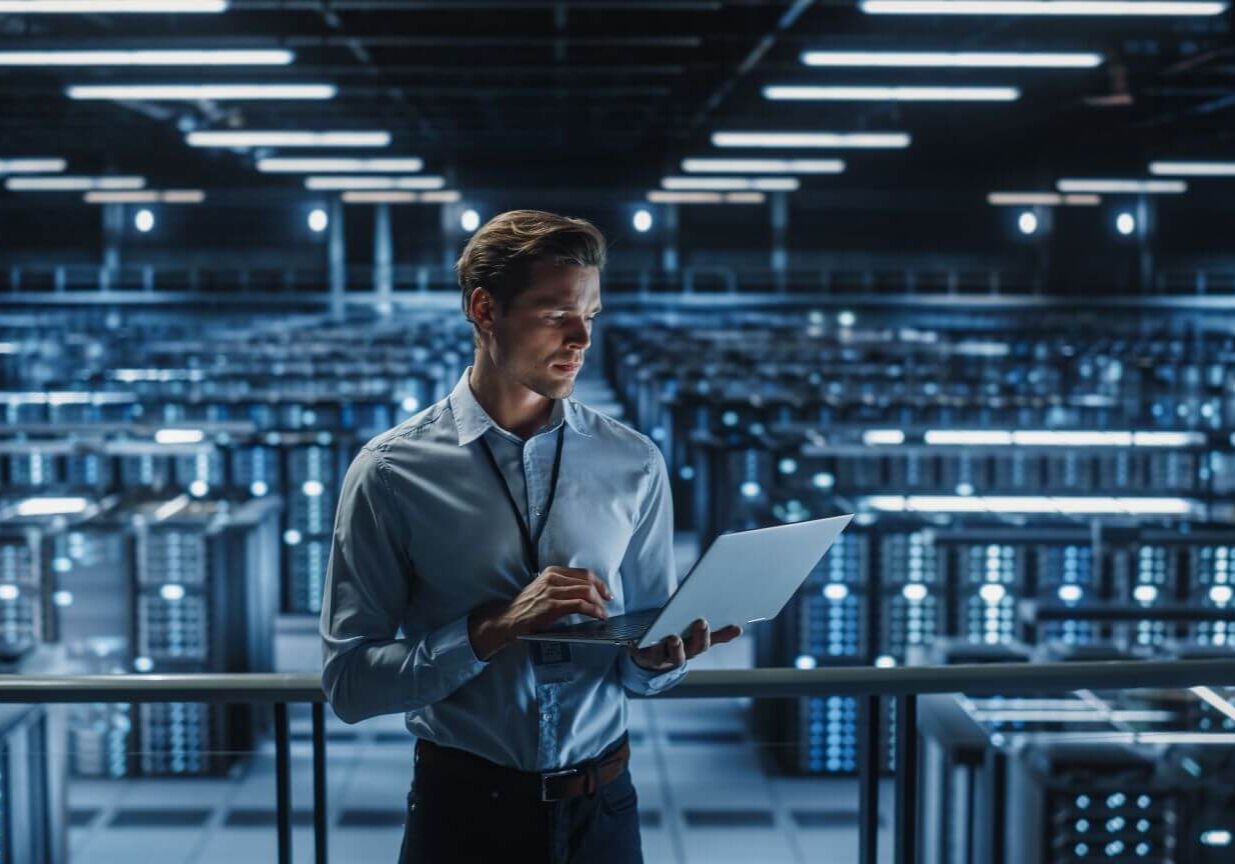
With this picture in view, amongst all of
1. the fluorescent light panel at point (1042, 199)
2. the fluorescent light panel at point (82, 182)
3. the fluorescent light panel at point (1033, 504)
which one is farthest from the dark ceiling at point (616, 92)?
the fluorescent light panel at point (1033, 504)

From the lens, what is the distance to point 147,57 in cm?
936

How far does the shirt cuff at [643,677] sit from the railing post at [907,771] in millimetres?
646

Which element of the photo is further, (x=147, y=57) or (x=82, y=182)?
(x=82, y=182)

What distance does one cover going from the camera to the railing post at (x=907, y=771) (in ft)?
6.81

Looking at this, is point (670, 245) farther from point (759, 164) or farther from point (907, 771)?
point (907, 771)

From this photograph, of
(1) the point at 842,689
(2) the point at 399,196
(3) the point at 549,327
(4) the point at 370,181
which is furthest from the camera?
(2) the point at 399,196

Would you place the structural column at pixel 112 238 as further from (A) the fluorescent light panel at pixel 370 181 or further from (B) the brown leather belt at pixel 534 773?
(B) the brown leather belt at pixel 534 773

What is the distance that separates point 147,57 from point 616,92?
8409 millimetres

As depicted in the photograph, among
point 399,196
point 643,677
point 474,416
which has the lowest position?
point 643,677

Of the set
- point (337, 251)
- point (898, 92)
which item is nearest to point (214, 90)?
point (898, 92)

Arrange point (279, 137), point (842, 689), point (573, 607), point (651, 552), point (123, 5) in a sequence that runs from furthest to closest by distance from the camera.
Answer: point (279, 137)
point (123, 5)
point (842, 689)
point (651, 552)
point (573, 607)

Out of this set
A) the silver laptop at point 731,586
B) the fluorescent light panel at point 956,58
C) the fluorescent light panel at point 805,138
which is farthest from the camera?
the fluorescent light panel at point 805,138

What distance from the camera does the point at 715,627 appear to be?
4.96 ft

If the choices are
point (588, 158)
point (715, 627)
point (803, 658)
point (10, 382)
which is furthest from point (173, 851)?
point (588, 158)
